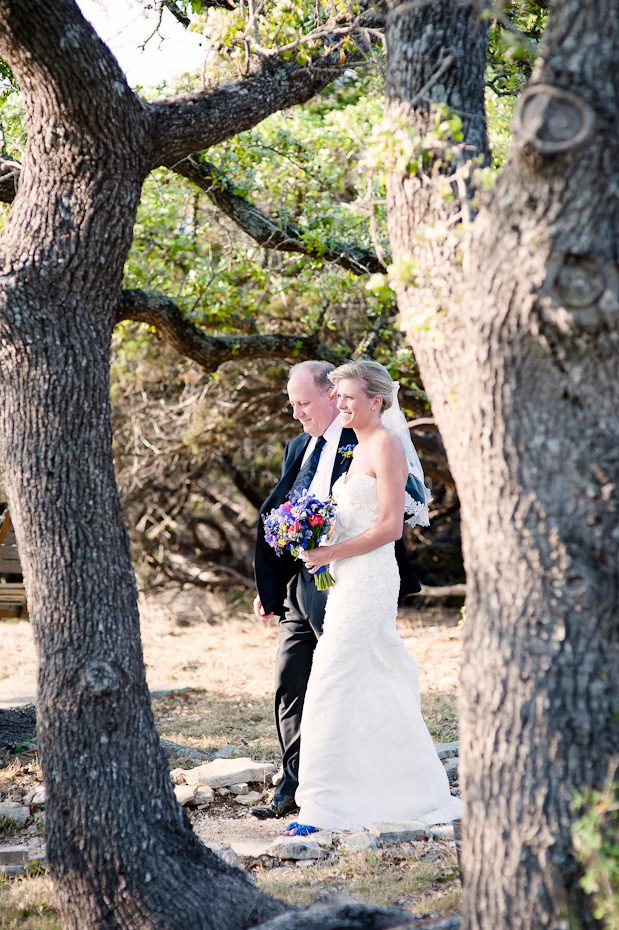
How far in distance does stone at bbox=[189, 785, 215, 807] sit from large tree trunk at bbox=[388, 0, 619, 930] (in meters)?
3.00

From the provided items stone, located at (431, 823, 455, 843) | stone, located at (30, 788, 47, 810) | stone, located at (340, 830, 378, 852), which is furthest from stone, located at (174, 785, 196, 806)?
stone, located at (431, 823, 455, 843)

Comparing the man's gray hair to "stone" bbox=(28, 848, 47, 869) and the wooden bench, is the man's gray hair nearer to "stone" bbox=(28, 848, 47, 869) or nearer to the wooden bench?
"stone" bbox=(28, 848, 47, 869)

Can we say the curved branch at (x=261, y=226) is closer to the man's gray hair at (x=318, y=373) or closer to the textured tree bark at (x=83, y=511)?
the man's gray hair at (x=318, y=373)

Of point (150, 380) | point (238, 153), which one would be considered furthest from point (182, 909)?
point (150, 380)

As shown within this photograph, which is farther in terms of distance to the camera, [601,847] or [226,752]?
[226,752]

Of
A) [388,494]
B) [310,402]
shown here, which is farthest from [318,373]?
[388,494]

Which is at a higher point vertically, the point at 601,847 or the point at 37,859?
the point at 601,847

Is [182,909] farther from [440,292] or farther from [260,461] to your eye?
[260,461]

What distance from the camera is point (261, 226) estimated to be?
8.30 meters

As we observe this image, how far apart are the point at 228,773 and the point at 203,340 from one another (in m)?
4.24

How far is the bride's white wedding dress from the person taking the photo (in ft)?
16.4

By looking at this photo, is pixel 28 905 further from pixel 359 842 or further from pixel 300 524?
pixel 300 524

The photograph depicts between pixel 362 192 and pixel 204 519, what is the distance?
28.3 ft

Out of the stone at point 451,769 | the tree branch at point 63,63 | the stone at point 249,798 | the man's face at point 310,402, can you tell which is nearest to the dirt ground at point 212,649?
the stone at point 451,769
